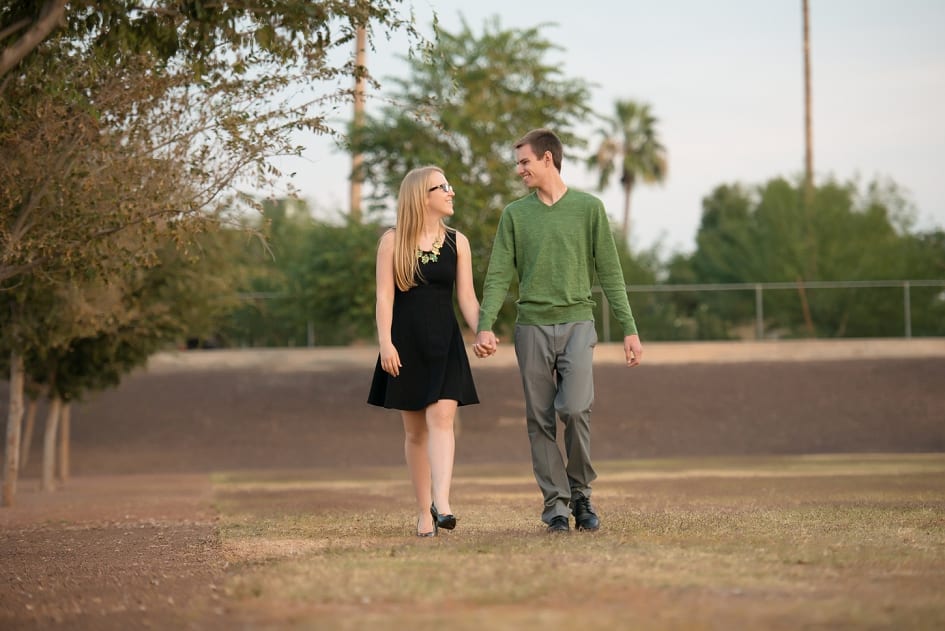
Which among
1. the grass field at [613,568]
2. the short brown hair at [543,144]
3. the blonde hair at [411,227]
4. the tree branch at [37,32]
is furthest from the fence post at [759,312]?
the tree branch at [37,32]

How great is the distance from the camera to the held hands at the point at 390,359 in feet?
27.4

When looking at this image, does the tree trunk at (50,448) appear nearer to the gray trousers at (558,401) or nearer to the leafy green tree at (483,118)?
the leafy green tree at (483,118)

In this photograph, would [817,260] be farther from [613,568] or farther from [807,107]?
[613,568]

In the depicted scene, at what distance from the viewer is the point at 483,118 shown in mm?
28312

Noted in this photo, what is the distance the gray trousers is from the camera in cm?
827

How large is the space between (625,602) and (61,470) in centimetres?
2361

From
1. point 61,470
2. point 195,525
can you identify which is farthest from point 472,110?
point 195,525

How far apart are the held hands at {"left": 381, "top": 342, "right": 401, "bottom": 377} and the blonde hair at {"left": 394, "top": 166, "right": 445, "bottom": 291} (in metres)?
0.40

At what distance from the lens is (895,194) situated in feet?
147

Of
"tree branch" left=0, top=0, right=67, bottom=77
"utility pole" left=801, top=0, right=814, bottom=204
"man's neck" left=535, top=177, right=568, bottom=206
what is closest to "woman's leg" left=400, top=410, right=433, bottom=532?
"man's neck" left=535, top=177, right=568, bottom=206

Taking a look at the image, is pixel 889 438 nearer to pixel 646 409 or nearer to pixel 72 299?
pixel 646 409

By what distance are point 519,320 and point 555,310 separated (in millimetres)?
300

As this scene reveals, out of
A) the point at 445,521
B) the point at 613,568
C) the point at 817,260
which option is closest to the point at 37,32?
the point at 445,521

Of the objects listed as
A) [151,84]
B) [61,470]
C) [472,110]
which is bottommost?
[61,470]
